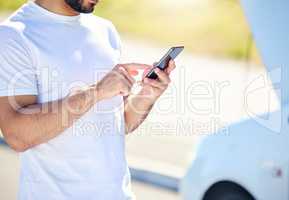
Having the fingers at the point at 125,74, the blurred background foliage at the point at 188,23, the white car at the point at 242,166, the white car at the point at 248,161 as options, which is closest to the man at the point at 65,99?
the fingers at the point at 125,74

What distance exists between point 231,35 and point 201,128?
5.55m

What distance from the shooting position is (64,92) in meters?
2.31

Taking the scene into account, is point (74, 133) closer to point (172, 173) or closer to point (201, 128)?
point (172, 173)

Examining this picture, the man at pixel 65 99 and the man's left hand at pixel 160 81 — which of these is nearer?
the man at pixel 65 99

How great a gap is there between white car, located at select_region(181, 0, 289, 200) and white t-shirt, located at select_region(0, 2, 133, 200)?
1031mm

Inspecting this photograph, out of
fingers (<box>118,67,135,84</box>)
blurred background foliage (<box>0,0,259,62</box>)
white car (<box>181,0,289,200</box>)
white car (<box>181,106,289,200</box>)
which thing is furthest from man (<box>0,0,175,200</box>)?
blurred background foliage (<box>0,0,259,62</box>)

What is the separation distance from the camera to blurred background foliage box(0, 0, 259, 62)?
11.2m

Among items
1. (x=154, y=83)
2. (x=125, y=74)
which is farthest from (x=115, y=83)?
(x=154, y=83)

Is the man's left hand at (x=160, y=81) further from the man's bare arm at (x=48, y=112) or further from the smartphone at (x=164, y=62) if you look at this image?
the man's bare arm at (x=48, y=112)

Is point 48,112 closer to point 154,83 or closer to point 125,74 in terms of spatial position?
point 125,74

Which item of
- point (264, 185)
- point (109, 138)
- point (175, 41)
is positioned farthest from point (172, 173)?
point (175, 41)

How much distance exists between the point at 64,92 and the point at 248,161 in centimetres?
191

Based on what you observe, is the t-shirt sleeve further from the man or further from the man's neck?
the man's neck

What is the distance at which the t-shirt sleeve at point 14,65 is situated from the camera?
7.23 feet
